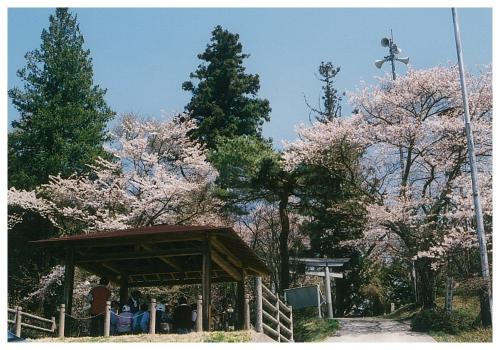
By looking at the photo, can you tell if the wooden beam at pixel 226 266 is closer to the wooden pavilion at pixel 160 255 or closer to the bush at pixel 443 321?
the wooden pavilion at pixel 160 255

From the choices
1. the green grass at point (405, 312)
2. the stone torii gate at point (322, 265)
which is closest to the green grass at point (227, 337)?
the stone torii gate at point (322, 265)

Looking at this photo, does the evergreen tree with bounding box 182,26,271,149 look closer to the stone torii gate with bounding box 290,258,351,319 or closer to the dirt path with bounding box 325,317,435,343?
the stone torii gate with bounding box 290,258,351,319

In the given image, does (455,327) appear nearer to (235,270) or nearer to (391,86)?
(235,270)

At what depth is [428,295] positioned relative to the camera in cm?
1581

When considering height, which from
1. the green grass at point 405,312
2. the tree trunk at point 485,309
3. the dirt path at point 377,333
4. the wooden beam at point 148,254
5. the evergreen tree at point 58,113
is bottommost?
the dirt path at point 377,333

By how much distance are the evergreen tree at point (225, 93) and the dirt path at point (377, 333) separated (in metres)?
10.8

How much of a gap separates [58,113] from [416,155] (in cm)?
1218

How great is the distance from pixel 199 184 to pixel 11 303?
7118 mm

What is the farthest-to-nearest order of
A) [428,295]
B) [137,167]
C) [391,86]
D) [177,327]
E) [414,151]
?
[137,167] → [391,86] → [414,151] → [428,295] → [177,327]

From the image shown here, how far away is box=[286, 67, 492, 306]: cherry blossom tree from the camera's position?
15469 mm

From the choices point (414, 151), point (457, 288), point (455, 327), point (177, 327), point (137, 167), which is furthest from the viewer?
point (137, 167)

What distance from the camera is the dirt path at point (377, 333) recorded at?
42.8 feet

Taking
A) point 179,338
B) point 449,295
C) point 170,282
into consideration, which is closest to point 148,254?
point 179,338
